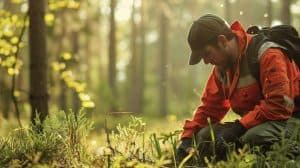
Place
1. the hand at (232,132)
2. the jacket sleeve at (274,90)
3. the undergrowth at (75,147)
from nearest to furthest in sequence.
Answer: the undergrowth at (75,147)
the jacket sleeve at (274,90)
the hand at (232,132)

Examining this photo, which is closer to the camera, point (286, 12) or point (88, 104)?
point (88, 104)

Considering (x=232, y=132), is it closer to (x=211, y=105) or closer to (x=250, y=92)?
(x=250, y=92)

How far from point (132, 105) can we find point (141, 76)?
243 cm

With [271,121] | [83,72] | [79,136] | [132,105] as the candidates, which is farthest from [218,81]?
[83,72]

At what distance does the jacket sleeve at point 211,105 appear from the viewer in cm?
498

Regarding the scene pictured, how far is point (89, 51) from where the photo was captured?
104 ft

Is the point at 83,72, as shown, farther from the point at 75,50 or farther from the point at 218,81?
the point at 218,81

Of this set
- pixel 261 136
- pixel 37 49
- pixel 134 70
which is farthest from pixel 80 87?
pixel 134 70

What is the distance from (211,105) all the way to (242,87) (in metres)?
0.54

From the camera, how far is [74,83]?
718 centimetres

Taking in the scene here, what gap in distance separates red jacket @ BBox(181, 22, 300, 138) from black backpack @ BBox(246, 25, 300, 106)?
6 centimetres

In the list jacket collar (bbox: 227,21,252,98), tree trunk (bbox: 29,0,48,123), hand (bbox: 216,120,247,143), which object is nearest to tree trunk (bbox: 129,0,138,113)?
tree trunk (bbox: 29,0,48,123)

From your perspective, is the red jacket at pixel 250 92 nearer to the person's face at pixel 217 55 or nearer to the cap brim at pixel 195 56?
the person's face at pixel 217 55

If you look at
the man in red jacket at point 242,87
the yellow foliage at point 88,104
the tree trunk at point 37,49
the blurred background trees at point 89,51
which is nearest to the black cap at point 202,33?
the man in red jacket at point 242,87
